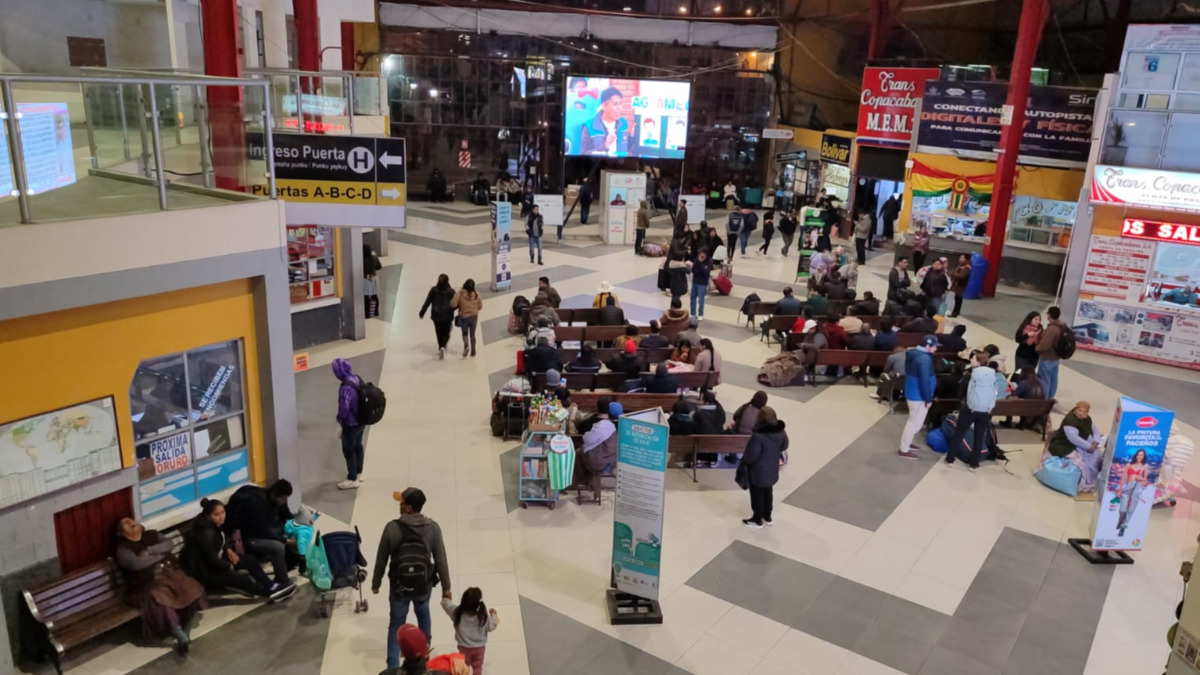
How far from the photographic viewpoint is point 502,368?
1405 cm

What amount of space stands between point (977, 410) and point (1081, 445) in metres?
1.26

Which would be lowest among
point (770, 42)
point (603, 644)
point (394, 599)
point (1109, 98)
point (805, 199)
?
point (603, 644)

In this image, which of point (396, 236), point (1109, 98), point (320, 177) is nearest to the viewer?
point (320, 177)

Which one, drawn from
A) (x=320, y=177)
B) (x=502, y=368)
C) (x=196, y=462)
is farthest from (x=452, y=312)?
(x=196, y=462)

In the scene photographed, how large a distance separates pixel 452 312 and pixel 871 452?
6.92m

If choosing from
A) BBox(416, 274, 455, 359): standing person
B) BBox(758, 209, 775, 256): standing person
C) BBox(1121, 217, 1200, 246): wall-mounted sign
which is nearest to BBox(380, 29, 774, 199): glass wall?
BBox(758, 209, 775, 256): standing person

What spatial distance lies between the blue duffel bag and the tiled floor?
143 mm

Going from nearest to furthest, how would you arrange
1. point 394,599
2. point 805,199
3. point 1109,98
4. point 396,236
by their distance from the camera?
point 394,599, point 1109,98, point 396,236, point 805,199

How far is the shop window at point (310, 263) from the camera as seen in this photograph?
1416 centimetres

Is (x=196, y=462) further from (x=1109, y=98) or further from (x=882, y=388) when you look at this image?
(x=1109, y=98)

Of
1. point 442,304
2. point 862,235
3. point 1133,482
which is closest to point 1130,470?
point 1133,482

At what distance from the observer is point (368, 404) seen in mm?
9484

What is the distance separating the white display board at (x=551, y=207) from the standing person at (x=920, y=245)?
371 inches

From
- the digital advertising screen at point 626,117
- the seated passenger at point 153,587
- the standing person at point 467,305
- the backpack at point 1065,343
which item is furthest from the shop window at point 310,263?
the digital advertising screen at point 626,117
